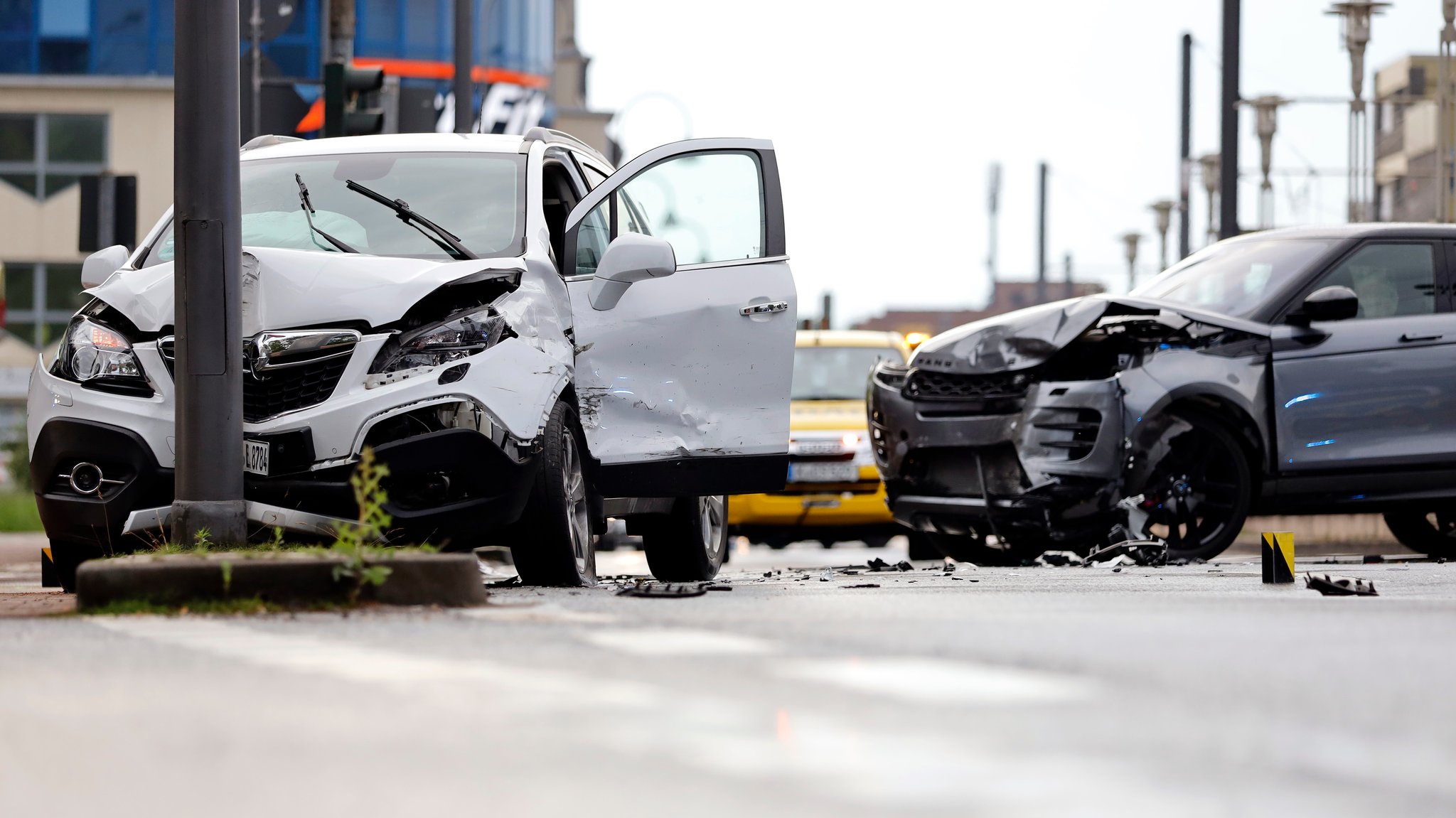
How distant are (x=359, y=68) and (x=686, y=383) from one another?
769 centimetres

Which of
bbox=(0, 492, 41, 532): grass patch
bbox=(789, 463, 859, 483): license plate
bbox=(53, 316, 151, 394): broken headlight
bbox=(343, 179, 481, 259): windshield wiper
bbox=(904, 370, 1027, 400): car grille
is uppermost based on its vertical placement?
bbox=(343, 179, 481, 259): windshield wiper

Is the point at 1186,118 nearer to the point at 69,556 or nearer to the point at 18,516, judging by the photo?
the point at 18,516

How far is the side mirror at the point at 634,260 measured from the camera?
28.8 ft

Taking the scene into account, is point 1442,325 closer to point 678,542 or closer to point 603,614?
point 678,542

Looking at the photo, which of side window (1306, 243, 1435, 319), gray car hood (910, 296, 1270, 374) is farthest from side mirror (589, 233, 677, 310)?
side window (1306, 243, 1435, 319)

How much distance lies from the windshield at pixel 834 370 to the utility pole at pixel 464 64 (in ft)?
13.5

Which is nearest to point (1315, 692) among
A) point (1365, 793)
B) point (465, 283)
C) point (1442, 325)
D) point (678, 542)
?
point (1365, 793)

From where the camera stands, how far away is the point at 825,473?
52.4 feet

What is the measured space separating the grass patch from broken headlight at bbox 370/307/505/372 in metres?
14.2

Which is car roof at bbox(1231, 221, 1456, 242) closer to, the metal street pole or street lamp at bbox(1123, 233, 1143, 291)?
the metal street pole

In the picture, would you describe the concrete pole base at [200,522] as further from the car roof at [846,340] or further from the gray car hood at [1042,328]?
the car roof at [846,340]

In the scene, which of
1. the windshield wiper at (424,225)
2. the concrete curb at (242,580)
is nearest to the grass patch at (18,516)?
the windshield wiper at (424,225)

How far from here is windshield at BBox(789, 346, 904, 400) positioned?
17.0 m

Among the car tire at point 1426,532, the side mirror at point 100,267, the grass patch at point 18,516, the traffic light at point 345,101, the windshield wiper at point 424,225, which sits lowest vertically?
the grass patch at point 18,516
